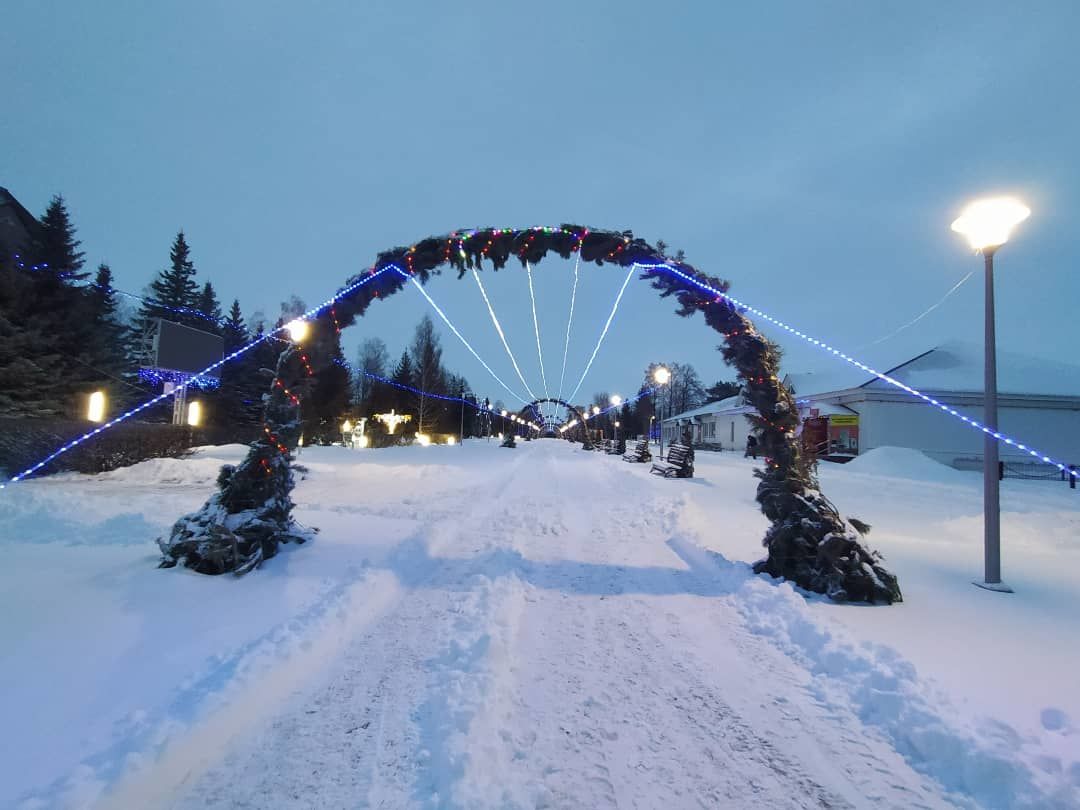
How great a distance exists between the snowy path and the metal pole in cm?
286

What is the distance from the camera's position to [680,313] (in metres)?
6.59

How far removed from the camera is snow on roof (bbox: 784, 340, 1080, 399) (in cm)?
2578

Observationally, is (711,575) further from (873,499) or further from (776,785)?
(873,499)

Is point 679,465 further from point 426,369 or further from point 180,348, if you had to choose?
point 426,369

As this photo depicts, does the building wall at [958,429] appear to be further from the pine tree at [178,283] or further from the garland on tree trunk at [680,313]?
the pine tree at [178,283]

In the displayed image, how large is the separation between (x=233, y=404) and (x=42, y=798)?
40779 mm

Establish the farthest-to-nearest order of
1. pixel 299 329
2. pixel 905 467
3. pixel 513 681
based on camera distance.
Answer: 1. pixel 905 467
2. pixel 299 329
3. pixel 513 681

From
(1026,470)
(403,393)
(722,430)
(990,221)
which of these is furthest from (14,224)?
(1026,470)

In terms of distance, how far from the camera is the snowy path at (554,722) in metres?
2.33

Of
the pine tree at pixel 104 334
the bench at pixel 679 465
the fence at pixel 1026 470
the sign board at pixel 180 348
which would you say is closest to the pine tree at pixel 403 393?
the pine tree at pixel 104 334

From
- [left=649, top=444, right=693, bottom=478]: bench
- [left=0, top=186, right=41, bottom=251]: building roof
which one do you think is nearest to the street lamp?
[left=649, top=444, right=693, bottom=478]: bench

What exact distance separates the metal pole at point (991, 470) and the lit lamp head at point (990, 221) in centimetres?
11

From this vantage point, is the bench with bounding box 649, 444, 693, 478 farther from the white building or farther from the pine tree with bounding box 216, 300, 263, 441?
the pine tree with bounding box 216, 300, 263, 441

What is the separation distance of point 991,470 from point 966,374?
28.2 m
